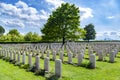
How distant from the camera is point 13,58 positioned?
17.2 metres

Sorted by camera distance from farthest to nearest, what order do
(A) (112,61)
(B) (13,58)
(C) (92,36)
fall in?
1. (C) (92,36)
2. (B) (13,58)
3. (A) (112,61)

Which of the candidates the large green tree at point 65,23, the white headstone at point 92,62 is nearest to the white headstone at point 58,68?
the white headstone at point 92,62

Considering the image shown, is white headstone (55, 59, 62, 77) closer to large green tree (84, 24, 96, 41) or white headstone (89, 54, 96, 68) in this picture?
white headstone (89, 54, 96, 68)

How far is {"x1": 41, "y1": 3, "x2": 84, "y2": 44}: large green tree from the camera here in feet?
113

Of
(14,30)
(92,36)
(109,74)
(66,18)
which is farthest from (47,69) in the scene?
(14,30)

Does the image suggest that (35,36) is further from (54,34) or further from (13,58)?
(13,58)

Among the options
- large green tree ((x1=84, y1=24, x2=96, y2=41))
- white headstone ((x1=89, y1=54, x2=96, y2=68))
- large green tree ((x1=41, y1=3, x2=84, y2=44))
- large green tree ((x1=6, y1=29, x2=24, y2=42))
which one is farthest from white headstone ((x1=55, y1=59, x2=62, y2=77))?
large green tree ((x1=84, y1=24, x2=96, y2=41))

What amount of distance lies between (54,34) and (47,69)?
24.8 metres

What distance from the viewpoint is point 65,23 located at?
34594mm

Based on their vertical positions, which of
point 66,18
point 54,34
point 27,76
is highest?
point 66,18

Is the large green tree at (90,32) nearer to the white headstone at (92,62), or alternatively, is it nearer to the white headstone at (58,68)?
the white headstone at (92,62)

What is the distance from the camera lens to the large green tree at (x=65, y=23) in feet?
113

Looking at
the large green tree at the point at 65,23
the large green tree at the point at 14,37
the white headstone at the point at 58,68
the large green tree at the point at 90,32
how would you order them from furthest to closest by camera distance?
the large green tree at the point at 90,32 < the large green tree at the point at 14,37 < the large green tree at the point at 65,23 < the white headstone at the point at 58,68

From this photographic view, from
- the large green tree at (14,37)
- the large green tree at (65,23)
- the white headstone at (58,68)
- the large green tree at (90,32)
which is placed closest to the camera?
the white headstone at (58,68)
